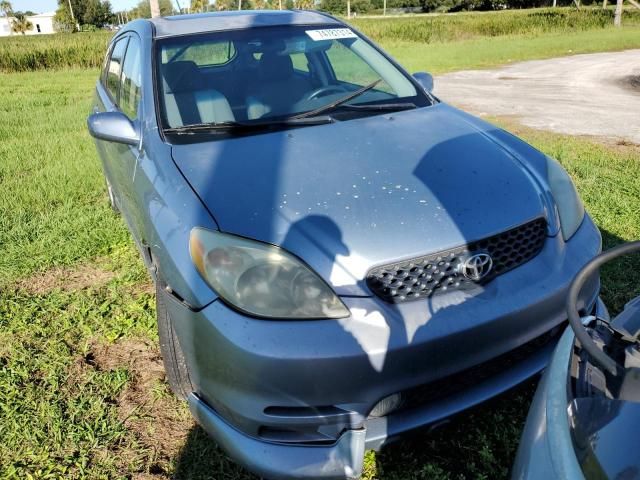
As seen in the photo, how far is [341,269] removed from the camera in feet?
5.79

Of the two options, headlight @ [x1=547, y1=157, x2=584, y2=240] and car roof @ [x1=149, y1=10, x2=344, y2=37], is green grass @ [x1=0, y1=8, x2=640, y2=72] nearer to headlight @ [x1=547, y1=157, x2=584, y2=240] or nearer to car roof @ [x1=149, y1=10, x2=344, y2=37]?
car roof @ [x1=149, y1=10, x2=344, y2=37]

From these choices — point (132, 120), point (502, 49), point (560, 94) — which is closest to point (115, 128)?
point (132, 120)

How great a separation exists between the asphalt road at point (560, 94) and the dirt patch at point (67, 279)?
19.0 feet

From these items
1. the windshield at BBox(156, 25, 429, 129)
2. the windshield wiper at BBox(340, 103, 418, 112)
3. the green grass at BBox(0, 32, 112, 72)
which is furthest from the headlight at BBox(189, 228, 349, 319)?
the green grass at BBox(0, 32, 112, 72)

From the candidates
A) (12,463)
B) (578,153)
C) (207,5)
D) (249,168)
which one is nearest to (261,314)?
(249,168)

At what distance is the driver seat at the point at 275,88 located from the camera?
2.78 m

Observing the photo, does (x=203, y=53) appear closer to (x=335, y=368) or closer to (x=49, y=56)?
(x=335, y=368)

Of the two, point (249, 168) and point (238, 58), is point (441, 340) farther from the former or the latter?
point (238, 58)

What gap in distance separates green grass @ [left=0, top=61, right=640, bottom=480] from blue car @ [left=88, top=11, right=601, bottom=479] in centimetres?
33

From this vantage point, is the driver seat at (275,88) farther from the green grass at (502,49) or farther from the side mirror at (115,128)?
the green grass at (502,49)

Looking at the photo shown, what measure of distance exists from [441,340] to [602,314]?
0.94m

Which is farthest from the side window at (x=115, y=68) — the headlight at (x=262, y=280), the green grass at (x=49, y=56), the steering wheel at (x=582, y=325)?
the green grass at (x=49, y=56)

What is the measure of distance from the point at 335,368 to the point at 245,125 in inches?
55.0

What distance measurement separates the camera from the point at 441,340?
172cm
